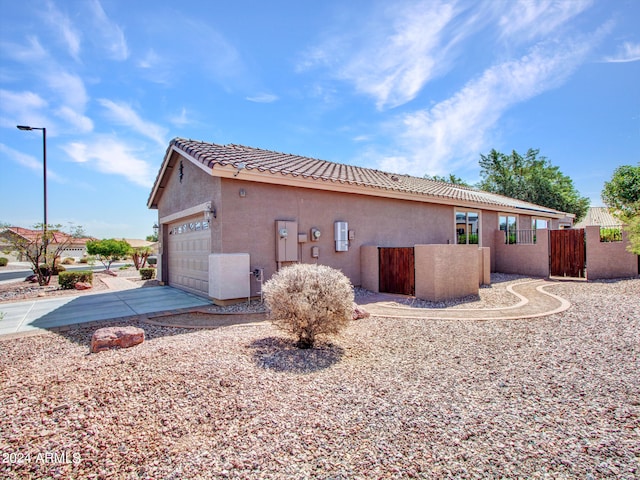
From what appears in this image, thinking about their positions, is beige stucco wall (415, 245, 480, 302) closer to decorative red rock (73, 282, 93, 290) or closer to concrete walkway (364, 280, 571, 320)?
concrete walkway (364, 280, 571, 320)

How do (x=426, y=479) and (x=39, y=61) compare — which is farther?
(x=39, y=61)

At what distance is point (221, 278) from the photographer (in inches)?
362

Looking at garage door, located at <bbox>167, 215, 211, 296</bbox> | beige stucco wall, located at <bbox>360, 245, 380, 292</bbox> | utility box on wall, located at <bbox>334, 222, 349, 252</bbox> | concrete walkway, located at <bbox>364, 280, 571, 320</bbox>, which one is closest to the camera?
concrete walkway, located at <bbox>364, 280, 571, 320</bbox>

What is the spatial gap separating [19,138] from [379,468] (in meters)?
24.5

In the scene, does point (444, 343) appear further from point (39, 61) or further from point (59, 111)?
point (59, 111)

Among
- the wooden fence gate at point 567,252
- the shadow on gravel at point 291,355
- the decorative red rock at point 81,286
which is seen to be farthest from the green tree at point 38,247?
the wooden fence gate at point 567,252

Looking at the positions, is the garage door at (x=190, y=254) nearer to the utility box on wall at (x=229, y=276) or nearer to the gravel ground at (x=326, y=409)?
the utility box on wall at (x=229, y=276)

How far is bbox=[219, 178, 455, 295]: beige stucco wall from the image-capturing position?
379 inches

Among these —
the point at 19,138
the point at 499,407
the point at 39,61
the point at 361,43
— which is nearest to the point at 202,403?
the point at 499,407

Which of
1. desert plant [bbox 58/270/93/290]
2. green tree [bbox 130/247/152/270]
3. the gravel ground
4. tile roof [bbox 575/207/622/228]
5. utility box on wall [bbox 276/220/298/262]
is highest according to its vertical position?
tile roof [bbox 575/207/622/228]

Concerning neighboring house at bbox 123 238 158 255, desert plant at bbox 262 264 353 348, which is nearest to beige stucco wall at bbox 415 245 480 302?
desert plant at bbox 262 264 353 348

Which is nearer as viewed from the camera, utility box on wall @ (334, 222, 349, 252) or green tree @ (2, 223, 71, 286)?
utility box on wall @ (334, 222, 349, 252)

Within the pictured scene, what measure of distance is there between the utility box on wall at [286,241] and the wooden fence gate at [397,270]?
3.37 metres

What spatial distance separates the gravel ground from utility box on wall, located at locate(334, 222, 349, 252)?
19.5 ft
